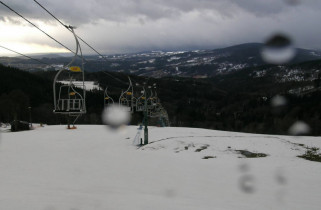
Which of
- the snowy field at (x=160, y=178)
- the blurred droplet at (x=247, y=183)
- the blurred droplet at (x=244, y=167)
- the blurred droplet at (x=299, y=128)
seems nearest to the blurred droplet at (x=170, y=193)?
the snowy field at (x=160, y=178)

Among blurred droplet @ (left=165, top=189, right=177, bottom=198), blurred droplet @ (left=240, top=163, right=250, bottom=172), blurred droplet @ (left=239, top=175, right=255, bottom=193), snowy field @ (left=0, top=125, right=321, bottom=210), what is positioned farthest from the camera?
blurred droplet @ (left=240, top=163, right=250, bottom=172)

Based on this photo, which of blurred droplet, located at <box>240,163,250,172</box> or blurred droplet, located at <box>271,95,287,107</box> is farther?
blurred droplet, located at <box>271,95,287,107</box>

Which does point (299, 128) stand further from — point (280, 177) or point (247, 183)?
point (247, 183)

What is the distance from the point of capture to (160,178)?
13.2 meters

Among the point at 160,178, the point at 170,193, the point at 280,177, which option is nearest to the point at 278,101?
the point at 280,177

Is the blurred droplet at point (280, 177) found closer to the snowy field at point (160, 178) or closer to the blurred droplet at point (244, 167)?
the snowy field at point (160, 178)

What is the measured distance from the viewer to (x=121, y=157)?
19.2 meters

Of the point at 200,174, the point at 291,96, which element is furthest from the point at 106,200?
the point at 291,96

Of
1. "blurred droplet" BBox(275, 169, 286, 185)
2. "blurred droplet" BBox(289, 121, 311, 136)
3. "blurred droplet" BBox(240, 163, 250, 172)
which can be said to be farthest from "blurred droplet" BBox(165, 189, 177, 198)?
"blurred droplet" BBox(289, 121, 311, 136)

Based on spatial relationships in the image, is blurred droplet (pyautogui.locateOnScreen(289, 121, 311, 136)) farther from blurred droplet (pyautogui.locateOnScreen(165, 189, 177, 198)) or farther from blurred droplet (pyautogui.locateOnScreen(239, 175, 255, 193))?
blurred droplet (pyautogui.locateOnScreen(165, 189, 177, 198))

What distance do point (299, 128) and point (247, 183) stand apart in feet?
407

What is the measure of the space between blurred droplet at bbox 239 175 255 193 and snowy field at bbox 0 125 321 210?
0.04 metres

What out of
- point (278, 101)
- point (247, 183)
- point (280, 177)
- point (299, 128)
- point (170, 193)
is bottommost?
point (299, 128)

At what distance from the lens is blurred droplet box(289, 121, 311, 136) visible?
389 ft
